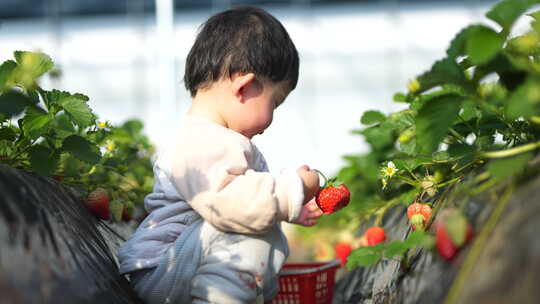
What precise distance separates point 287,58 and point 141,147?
1.38 m

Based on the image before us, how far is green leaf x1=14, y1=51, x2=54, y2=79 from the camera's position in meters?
1.47

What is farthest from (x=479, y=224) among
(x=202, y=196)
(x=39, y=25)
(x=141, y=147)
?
(x=39, y=25)

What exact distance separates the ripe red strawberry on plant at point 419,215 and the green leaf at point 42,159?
2.54 feet

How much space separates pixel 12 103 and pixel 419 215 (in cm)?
88

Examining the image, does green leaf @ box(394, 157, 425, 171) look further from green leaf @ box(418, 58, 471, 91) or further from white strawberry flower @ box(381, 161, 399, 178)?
green leaf @ box(418, 58, 471, 91)

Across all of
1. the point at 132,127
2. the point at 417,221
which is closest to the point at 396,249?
the point at 417,221

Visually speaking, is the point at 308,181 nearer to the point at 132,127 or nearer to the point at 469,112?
the point at 469,112

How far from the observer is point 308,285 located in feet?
6.14

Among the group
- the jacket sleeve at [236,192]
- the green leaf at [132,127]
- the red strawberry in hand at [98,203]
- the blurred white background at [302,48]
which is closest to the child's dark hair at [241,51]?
the jacket sleeve at [236,192]

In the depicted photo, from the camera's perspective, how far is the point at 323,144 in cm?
1038

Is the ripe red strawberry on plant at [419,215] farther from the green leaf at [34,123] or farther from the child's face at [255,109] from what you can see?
the green leaf at [34,123]

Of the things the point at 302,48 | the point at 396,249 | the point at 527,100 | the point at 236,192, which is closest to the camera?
the point at 527,100

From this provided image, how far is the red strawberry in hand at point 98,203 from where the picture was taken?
1726 millimetres

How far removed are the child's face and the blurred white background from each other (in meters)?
8.71
